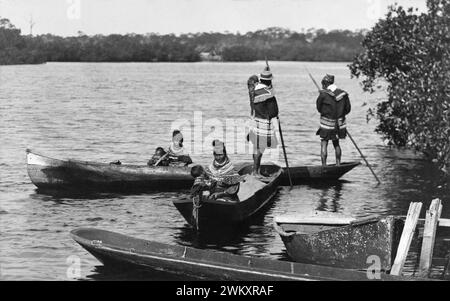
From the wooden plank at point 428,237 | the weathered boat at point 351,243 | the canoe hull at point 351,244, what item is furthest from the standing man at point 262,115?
the wooden plank at point 428,237

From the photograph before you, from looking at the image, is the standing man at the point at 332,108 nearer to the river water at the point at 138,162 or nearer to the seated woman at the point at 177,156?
the river water at the point at 138,162

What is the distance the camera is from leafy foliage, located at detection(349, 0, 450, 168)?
1958 cm

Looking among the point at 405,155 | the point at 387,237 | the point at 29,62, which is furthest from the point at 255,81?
the point at 29,62

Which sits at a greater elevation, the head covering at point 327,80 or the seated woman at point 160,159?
the head covering at point 327,80

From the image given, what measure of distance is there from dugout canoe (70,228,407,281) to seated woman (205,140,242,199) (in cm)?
312

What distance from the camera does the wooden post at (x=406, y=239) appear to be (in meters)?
10.8

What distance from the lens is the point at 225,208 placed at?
14188mm

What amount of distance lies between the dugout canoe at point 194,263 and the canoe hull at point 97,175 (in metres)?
6.84

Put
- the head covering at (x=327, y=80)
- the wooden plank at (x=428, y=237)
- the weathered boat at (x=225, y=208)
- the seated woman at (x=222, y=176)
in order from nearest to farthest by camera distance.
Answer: the wooden plank at (x=428, y=237) → the weathered boat at (x=225, y=208) → the seated woman at (x=222, y=176) → the head covering at (x=327, y=80)

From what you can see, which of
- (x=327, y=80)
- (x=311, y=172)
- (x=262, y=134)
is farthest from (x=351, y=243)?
(x=311, y=172)

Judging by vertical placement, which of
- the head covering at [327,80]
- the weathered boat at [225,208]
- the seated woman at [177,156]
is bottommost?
the weathered boat at [225,208]

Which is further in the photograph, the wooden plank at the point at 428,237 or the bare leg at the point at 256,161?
the bare leg at the point at 256,161

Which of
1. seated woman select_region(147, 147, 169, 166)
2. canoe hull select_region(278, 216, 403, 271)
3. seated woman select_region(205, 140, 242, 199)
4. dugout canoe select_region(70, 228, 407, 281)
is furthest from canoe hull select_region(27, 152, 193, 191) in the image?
canoe hull select_region(278, 216, 403, 271)
